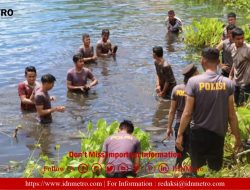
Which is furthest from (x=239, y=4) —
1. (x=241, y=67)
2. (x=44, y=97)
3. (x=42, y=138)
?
(x=42, y=138)

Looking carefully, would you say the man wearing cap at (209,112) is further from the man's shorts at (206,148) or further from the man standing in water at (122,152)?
the man standing in water at (122,152)

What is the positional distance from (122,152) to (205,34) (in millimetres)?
10162

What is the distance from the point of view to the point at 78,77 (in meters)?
11.7

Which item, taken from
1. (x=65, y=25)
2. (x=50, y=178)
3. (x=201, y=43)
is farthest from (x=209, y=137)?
(x=65, y=25)

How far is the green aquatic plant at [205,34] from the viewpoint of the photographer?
604 inches

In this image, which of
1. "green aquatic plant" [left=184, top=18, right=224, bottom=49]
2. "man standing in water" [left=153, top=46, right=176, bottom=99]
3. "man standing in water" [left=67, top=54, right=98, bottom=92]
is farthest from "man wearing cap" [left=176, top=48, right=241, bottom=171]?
"green aquatic plant" [left=184, top=18, right=224, bottom=49]

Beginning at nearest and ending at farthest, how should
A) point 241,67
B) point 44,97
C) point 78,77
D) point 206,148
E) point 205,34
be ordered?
point 206,148
point 241,67
point 44,97
point 78,77
point 205,34

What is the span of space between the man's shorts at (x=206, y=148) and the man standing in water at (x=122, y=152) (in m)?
0.87

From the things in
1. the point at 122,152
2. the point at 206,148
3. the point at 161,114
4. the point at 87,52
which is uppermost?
the point at 87,52

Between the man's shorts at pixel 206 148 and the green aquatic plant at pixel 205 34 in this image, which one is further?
the green aquatic plant at pixel 205 34

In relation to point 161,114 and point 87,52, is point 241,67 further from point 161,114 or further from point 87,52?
point 87,52

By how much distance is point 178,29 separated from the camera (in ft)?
60.5

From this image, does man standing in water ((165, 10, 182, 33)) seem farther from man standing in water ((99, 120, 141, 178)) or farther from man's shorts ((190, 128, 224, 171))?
man's shorts ((190, 128, 224, 171))

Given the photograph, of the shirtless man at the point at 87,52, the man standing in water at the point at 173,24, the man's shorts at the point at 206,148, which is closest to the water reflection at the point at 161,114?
the man's shorts at the point at 206,148
